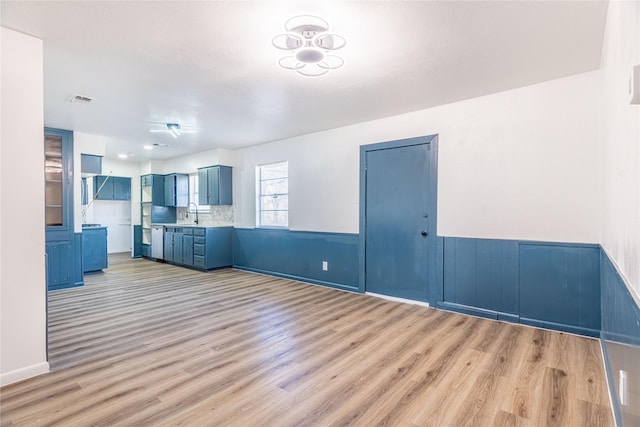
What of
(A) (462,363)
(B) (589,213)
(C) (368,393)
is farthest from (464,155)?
(C) (368,393)

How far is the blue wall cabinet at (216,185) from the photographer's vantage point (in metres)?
6.33

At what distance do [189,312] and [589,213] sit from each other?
4199 mm

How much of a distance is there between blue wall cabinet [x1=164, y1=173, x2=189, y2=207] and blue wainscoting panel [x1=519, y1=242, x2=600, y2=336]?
687 centimetres

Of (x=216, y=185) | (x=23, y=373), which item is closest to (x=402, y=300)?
(x=23, y=373)

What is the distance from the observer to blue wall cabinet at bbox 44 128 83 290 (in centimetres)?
456

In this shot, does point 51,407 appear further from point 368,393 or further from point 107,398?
point 368,393

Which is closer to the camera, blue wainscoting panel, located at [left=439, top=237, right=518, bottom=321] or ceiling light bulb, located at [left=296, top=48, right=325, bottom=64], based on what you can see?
ceiling light bulb, located at [left=296, top=48, right=325, bottom=64]

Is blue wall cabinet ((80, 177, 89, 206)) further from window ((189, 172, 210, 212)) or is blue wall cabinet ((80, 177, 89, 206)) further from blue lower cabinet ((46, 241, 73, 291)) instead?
blue lower cabinet ((46, 241, 73, 291))

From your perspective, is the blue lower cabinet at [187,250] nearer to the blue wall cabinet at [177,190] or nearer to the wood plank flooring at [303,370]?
the blue wall cabinet at [177,190]

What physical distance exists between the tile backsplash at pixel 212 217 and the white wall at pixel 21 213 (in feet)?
14.1

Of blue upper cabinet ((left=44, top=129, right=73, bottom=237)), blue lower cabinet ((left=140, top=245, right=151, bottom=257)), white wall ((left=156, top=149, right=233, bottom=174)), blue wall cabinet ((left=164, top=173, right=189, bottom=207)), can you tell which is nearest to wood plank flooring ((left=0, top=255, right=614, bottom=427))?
blue upper cabinet ((left=44, top=129, right=73, bottom=237))

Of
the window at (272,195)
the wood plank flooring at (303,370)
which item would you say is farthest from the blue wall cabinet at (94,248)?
the window at (272,195)

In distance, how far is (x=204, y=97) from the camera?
3469 mm

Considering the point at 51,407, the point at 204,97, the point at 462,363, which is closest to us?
the point at 51,407
